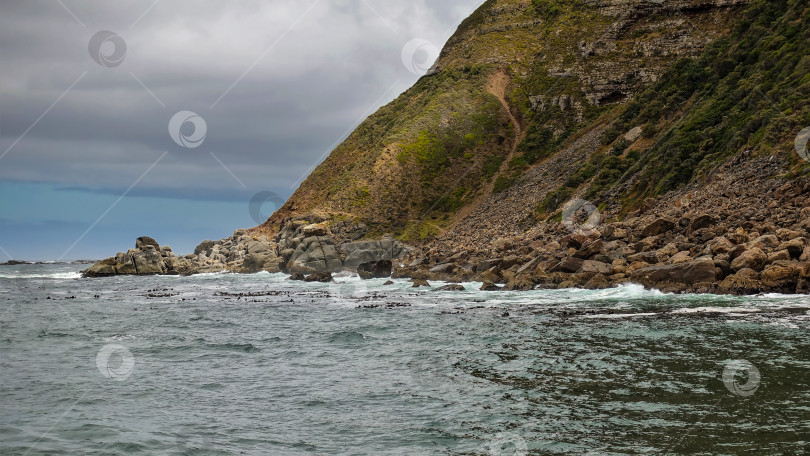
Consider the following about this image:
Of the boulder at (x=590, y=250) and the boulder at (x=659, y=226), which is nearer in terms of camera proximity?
the boulder at (x=659, y=226)

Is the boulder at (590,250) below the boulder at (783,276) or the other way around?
the other way around

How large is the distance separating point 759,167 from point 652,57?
7572 centimetres

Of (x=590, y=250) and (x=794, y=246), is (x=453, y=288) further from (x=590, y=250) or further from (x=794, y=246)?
(x=794, y=246)

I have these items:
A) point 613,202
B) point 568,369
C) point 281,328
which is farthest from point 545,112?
point 568,369

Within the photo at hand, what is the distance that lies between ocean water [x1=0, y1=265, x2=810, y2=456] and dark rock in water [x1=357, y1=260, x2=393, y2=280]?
3466 centimetres

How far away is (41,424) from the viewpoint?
15.4 metres

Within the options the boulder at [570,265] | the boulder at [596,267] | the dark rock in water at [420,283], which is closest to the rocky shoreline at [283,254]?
the dark rock in water at [420,283]

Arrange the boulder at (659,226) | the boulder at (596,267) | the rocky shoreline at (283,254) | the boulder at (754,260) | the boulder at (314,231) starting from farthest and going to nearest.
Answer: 1. the boulder at (314,231)
2. the rocky shoreline at (283,254)
3. the boulder at (659,226)
4. the boulder at (596,267)
5. the boulder at (754,260)

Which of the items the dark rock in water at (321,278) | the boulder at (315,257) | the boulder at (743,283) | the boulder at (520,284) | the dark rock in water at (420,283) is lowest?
the boulder at (743,283)

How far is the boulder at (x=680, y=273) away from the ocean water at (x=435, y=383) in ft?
4.23

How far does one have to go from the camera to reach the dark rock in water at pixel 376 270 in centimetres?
7044

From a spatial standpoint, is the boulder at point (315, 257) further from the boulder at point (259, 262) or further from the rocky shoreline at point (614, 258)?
the boulder at point (259, 262)

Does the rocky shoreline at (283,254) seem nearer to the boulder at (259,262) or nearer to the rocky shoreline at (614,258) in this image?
the boulder at (259,262)

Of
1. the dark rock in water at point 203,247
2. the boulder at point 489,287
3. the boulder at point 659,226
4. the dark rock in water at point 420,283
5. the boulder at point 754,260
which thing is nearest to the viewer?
the boulder at point 754,260
